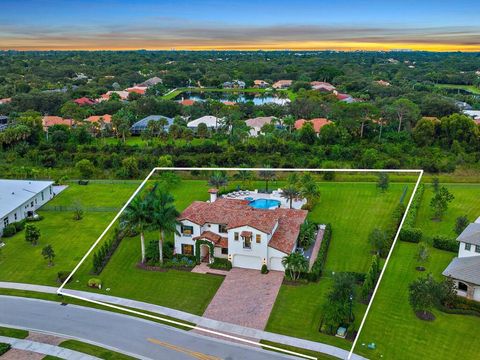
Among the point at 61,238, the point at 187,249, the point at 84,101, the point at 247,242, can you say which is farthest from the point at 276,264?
the point at 84,101

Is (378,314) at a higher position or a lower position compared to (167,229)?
lower

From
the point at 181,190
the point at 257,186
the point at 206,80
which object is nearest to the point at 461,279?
the point at 257,186

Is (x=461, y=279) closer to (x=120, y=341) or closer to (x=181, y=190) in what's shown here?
(x=120, y=341)

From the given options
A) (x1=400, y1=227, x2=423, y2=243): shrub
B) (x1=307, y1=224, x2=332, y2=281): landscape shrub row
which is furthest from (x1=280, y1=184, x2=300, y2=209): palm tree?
(x1=400, y1=227, x2=423, y2=243): shrub

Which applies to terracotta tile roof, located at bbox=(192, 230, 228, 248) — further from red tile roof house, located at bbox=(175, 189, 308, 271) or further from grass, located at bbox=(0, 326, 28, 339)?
grass, located at bbox=(0, 326, 28, 339)

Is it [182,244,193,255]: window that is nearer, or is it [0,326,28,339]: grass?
[0,326,28,339]: grass

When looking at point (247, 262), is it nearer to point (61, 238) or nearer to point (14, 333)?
point (14, 333)

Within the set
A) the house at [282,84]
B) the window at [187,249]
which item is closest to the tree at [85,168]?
the window at [187,249]
